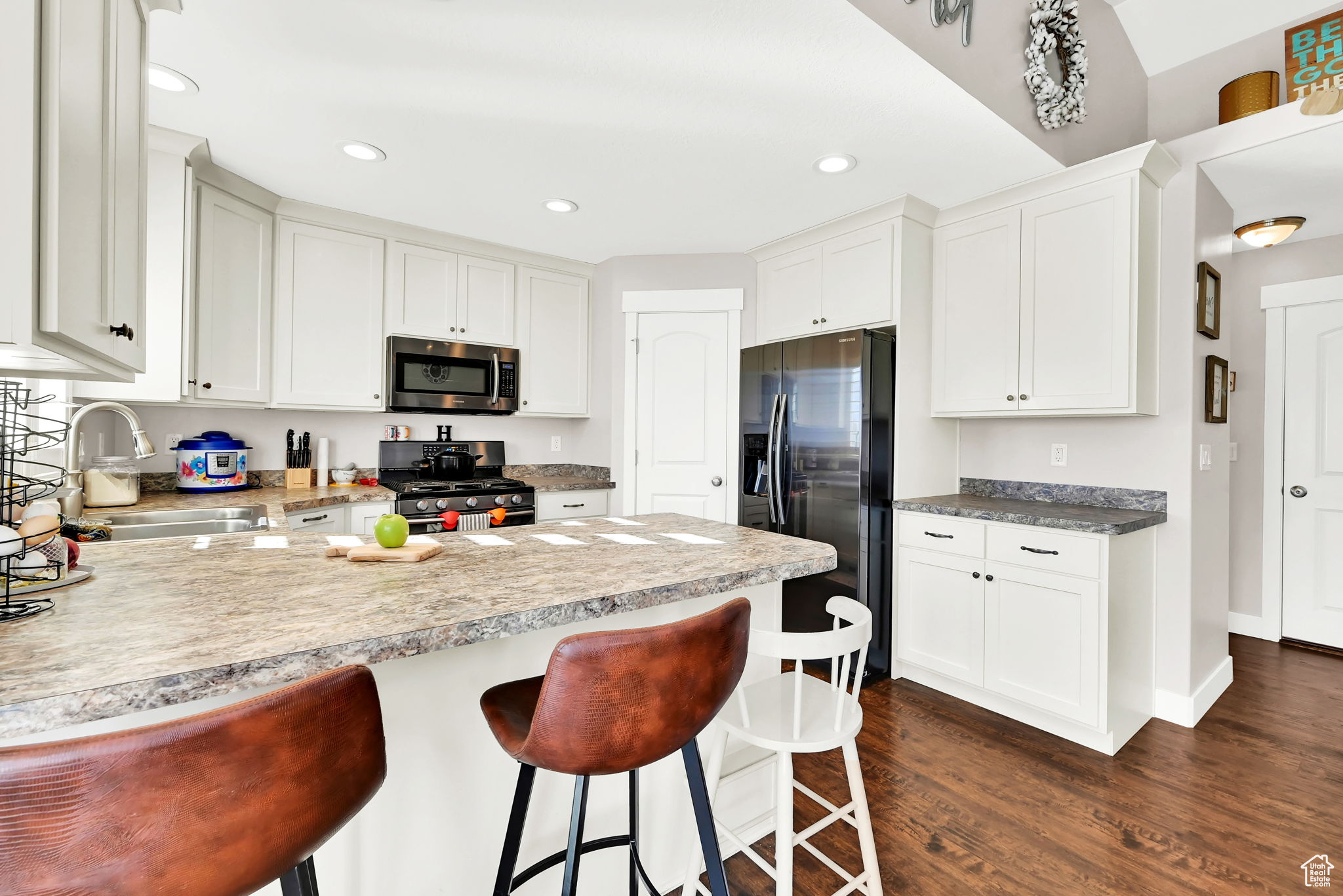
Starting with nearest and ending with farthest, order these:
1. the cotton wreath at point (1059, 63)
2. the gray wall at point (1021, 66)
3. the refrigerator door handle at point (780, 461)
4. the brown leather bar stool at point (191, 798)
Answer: the brown leather bar stool at point (191, 798), the gray wall at point (1021, 66), the cotton wreath at point (1059, 63), the refrigerator door handle at point (780, 461)

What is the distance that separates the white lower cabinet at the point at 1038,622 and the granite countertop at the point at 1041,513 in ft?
0.13

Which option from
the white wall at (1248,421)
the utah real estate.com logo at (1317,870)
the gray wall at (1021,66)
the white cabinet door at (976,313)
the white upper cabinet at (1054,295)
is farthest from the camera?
the white wall at (1248,421)

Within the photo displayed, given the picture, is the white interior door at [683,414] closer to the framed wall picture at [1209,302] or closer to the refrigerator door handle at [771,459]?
the refrigerator door handle at [771,459]

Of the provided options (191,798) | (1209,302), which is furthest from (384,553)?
(1209,302)

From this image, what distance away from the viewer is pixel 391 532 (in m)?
1.34

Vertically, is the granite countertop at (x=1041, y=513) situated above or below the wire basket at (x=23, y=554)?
below

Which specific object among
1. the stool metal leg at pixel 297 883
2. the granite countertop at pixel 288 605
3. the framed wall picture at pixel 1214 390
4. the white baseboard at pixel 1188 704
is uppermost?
the framed wall picture at pixel 1214 390

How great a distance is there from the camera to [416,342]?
11.0 feet

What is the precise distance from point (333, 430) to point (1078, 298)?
3.87 meters

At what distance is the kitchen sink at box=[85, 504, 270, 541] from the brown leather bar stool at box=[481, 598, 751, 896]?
1.63 metres

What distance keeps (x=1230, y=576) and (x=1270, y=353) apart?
1.36 meters

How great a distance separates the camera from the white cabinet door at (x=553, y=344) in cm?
379

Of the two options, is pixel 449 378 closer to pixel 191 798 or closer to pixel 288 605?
pixel 288 605

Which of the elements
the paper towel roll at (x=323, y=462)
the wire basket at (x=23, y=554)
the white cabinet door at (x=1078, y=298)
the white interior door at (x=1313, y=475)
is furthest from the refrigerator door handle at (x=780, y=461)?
the white interior door at (x=1313, y=475)
